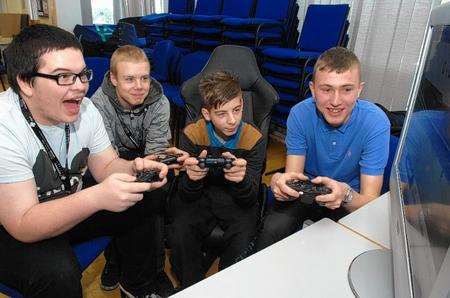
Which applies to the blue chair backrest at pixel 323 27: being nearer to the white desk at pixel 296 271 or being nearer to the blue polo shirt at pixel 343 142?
the blue polo shirt at pixel 343 142

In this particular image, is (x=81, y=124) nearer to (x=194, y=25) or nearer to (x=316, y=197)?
(x=316, y=197)

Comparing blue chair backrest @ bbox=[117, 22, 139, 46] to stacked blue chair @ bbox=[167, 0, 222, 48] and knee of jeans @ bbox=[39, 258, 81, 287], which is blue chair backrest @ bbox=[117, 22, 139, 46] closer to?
stacked blue chair @ bbox=[167, 0, 222, 48]

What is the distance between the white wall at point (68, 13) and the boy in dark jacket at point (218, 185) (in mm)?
4867

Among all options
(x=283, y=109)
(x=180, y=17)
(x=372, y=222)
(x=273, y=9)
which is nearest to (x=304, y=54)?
(x=283, y=109)

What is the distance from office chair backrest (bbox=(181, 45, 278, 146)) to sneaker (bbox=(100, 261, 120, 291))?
34.1 inches

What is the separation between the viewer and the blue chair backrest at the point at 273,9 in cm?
315

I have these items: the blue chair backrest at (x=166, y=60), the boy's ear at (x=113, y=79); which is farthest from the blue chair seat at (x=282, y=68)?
the boy's ear at (x=113, y=79)

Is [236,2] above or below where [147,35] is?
above

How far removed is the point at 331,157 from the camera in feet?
4.58

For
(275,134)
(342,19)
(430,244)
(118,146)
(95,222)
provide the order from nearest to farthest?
(430,244) → (95,222) → (118,146) → (342,19) → (275,134)

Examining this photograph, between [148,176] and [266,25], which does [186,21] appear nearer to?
[266,25]

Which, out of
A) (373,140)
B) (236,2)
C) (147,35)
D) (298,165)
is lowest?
(298,165)

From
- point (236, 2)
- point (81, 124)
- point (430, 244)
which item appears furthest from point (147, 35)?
point (430, 244)

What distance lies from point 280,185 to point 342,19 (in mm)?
2095
